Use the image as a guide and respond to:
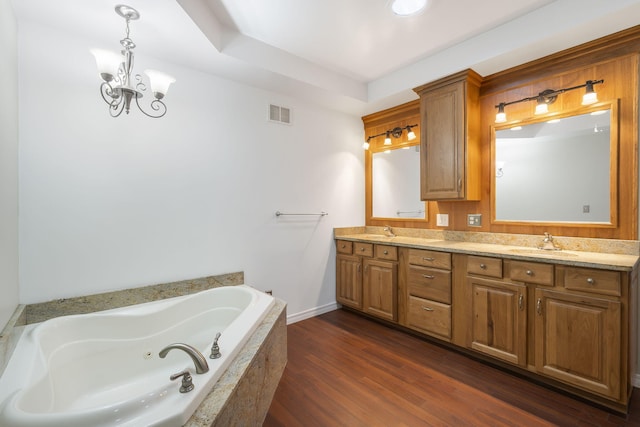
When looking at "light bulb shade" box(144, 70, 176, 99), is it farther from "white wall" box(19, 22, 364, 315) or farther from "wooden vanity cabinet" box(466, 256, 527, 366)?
"wooden vanity cabinet" box(466, 256, 527, 366)

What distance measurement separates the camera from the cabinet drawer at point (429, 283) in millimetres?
2480

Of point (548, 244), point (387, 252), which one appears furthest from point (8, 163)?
point (548, 244)

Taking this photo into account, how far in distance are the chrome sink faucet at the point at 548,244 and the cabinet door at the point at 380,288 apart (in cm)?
121

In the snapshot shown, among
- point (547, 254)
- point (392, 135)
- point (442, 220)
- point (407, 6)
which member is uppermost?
point (407, 6)

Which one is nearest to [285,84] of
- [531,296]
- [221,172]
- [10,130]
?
[221,172]

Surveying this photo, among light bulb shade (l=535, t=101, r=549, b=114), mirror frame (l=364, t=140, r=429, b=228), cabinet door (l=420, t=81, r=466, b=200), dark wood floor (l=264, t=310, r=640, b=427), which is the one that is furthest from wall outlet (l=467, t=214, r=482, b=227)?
dark wood floor (l=264, t=310, r=640, b=427)

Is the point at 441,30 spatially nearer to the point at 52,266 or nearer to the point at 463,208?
the point at 463,208

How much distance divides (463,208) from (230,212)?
7.42ft

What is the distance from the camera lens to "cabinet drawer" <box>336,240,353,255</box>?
336 centimetres

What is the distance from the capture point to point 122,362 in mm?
1790

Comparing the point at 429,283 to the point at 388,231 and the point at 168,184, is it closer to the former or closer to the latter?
the point at 388,231

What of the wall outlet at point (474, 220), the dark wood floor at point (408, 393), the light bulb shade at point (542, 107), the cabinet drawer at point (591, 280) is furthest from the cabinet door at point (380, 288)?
the light bulb shade at point (542, 107)

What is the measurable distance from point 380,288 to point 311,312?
2.73ft

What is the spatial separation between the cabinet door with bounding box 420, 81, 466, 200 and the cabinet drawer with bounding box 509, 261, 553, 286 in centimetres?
A: 78
